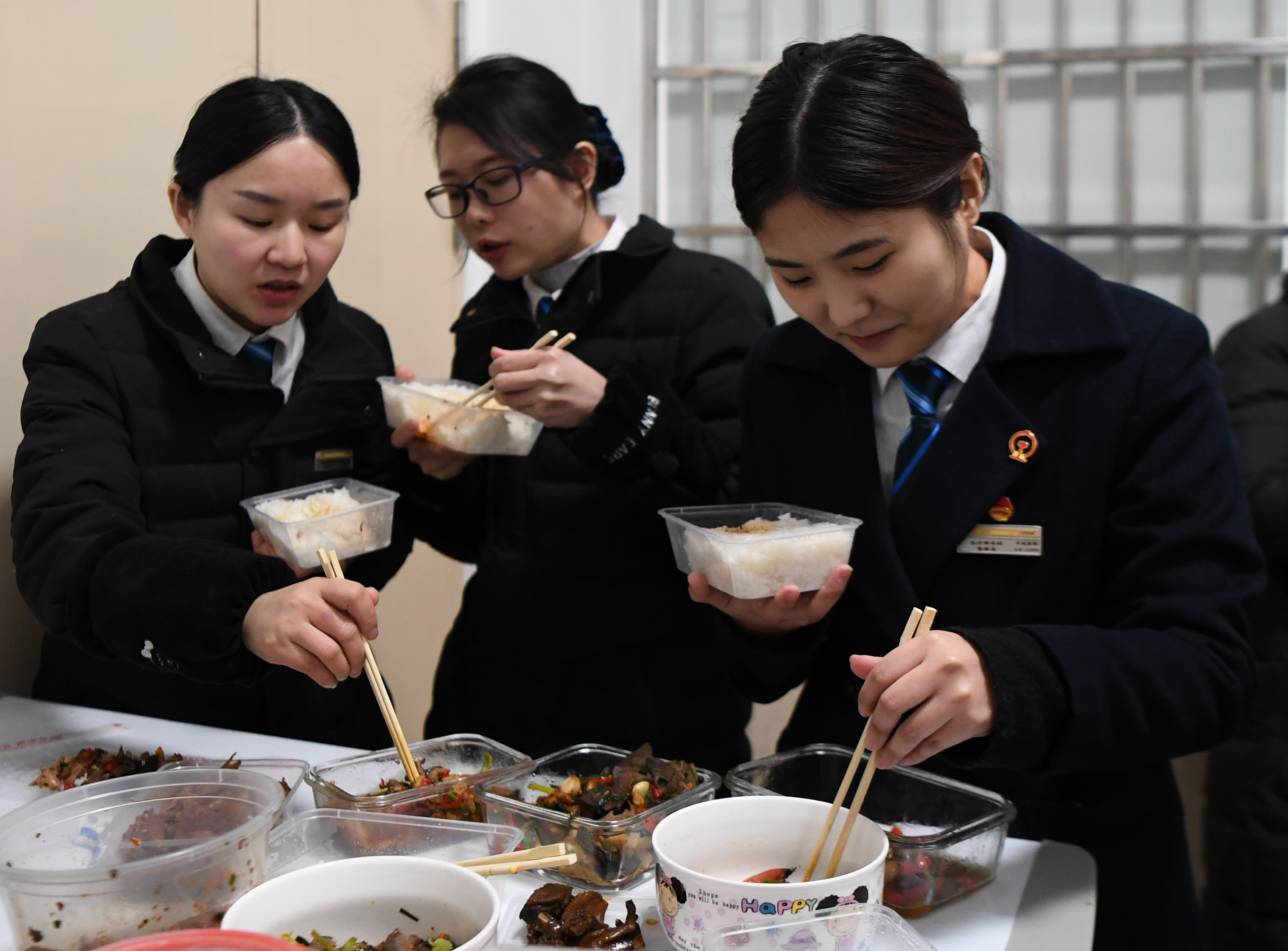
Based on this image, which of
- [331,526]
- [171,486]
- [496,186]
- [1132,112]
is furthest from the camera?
[1132,112]

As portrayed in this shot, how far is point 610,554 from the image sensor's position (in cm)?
216

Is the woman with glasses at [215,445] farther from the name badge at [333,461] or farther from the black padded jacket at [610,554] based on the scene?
the black padded jacket at [610,554]

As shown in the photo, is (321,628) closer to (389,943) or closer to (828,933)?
(389,943)

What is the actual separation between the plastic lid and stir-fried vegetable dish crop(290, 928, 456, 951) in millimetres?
130

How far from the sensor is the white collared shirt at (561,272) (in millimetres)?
2223

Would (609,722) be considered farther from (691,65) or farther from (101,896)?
(691,65)

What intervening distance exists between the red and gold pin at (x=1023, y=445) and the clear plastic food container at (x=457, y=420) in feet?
2.70

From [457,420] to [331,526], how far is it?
33 cm

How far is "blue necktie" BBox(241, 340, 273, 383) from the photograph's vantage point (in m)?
1.87

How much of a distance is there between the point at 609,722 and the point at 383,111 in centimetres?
198

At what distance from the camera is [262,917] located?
39.1 inches

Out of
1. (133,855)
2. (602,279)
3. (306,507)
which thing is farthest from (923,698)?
(602,279)

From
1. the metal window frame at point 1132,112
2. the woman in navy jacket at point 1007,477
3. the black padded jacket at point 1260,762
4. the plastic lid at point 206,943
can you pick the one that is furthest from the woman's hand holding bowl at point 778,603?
the metal window frame at point 1132,112

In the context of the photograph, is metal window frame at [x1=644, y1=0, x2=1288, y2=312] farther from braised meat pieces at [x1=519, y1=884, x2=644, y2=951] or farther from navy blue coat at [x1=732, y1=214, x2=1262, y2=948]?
braised meat pieces at [x1=519, y1=884, x2=644, y2=951]
